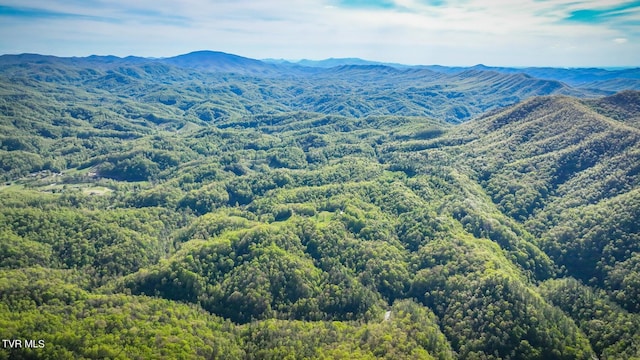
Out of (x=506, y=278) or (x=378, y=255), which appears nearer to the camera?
(x=506, y=278)

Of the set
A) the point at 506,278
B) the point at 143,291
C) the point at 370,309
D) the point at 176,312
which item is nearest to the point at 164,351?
the point at 176,312

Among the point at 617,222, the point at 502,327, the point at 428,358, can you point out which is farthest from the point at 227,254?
the point at 617,222

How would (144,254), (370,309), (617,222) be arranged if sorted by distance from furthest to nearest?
(144,254), (617,222), (370,309)

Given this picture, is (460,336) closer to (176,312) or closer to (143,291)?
(176,312)

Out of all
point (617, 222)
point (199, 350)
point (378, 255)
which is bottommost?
point (199, 350)

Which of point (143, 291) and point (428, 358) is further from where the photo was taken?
point (143, 291)

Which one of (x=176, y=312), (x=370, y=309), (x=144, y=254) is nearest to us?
(x=176, y=312)

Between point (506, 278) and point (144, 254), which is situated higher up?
point (506, 278)

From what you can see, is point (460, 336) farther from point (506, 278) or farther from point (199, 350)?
point (199, 350)

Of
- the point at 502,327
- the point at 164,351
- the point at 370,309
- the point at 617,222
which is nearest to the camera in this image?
the point at 164,351
